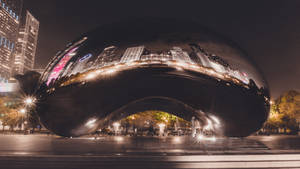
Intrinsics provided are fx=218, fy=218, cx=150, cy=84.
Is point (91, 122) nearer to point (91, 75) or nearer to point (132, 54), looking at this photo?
point (91, 75)

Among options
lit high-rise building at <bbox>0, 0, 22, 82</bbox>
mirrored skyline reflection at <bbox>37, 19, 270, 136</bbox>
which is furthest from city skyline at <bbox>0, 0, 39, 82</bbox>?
mirrored skyline reflection at <bbox>37, 19, 270, 136</bbox>

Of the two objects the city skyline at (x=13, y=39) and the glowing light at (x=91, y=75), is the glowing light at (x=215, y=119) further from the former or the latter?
the city skyline at (x=13, y=39)

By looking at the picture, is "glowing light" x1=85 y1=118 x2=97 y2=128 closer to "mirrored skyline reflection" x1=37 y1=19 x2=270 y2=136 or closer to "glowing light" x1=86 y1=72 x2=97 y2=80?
"mirrored skyline reflection" x1=37 y1=19 x2=270 y2=136

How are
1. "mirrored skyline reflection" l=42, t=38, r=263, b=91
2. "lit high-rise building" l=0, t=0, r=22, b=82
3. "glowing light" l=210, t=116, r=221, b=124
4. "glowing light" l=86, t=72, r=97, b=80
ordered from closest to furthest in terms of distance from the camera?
"mirrored skyline reflection" l=42, t=38, r=263, b=91, "glowing light" l=86, t=72, r=97, b=80, "glowing light" l=210, t=116, r=221, b=124, "lit high-rise building" l=0, t=0, r=22, b=82

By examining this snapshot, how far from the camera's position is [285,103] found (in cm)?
3766

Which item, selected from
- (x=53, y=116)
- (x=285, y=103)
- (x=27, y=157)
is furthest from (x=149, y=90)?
(x=285, y=103)

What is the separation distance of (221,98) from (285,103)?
3663cm

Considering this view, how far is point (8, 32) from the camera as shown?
6959 inches

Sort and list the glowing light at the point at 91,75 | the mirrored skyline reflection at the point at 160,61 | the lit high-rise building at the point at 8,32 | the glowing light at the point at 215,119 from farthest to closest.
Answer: the lit high-rise building at the point at 8,32 < the glowing light at the point at 215,119 < the glowing light at the point at 91,75 < the mirrored skyline reflection at the point at 160,61

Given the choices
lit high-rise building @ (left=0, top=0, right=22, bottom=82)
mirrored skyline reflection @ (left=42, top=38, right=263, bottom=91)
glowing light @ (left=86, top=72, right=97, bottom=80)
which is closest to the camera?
mirrored skyline reflection @ (left=42, top=38, right=263, bottom=91)

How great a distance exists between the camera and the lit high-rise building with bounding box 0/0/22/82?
17175cm

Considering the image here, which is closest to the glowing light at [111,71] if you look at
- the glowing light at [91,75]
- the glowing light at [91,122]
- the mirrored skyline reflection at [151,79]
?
the mirrored skyline reflection at [151,79]

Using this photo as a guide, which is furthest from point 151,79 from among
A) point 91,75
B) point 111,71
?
point 91,75

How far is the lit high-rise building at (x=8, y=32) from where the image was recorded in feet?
563
